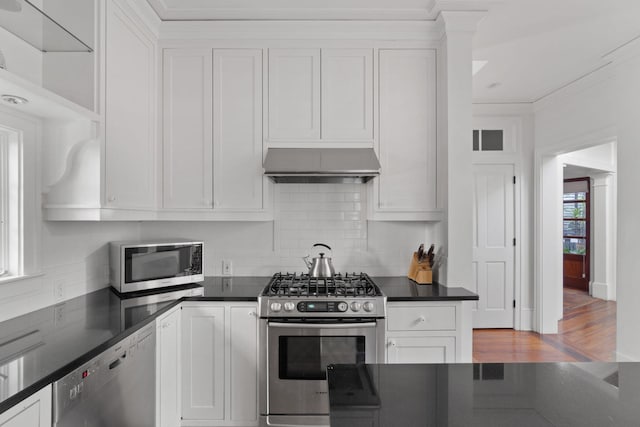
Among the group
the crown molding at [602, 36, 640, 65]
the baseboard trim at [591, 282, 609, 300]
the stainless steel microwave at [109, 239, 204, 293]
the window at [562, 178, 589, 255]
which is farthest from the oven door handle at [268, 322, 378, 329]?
the window at [562, 178, 589, 255]

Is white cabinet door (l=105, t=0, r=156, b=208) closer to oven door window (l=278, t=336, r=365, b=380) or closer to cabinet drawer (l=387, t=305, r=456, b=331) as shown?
oven door window (l=278, t=336, r=365, b=380)

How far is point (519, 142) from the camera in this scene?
15.0 ft

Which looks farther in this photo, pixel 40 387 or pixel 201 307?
pixel 201 307

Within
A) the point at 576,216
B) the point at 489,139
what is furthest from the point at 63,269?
the point at 576,216

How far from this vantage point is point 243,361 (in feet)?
7.48

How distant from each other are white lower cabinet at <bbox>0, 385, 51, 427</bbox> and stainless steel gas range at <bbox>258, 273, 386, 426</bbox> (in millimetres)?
1183

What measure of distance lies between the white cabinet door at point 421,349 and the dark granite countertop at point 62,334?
943 mm

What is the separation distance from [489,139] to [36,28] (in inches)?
179

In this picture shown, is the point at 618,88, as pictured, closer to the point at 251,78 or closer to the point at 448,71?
the point at 448,71

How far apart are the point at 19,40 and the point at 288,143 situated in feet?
5.13

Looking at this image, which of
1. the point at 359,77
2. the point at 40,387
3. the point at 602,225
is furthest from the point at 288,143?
the point at 602,225

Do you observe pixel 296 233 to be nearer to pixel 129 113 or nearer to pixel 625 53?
pixel 129 113

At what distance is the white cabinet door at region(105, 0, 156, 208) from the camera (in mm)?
2029

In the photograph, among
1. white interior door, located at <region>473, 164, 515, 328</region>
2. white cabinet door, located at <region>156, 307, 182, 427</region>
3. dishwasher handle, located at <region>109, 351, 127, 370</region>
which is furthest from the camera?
white interior door, located at <region>473, 164, 515, 328</region>
